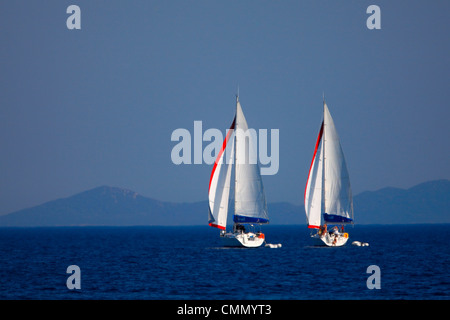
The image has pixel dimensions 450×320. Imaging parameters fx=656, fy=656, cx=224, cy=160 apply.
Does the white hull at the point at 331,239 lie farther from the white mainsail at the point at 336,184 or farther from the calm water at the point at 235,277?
the calm water at the point at 235,277

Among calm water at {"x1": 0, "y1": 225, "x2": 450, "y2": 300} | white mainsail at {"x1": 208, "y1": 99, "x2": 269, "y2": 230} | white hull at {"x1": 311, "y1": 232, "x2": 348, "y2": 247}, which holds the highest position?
white mainsail at {"x1": 208, "y1": 99, "x2": 269, "y2": 230}

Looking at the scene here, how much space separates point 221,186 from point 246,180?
273cm

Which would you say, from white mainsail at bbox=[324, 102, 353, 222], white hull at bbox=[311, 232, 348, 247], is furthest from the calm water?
white mainsail at bbox=[324, 102, 353, 222]

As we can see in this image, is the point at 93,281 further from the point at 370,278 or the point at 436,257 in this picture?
the point at 436,257

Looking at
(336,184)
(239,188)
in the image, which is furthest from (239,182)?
(336,184)

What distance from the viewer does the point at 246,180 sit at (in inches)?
2653

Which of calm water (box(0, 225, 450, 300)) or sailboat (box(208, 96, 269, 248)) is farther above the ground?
sailboat (box(208, 96, 269, 248))

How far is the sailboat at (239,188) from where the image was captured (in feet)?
219

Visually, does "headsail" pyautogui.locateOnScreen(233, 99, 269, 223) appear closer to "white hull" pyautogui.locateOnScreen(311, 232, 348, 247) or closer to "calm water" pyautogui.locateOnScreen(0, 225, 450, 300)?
"calm water" pyautogui.locateOnScreen(0, 225, 450, 300)

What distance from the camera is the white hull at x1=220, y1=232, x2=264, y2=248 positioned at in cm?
6688

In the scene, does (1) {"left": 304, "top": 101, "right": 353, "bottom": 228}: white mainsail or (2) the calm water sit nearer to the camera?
(2) the calm water

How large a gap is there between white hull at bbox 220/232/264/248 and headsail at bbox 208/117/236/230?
4.35ft
